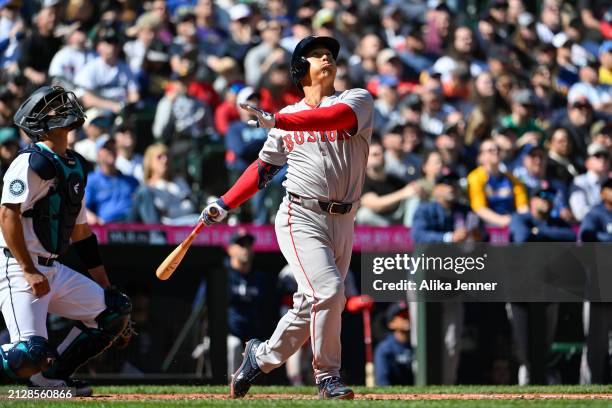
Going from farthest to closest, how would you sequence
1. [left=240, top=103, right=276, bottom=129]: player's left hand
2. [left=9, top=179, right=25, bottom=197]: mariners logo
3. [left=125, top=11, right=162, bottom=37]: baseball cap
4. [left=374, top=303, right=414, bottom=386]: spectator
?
[left=125, top=11, right=162, bottom=37]: baseball cap
[left=374, top=303, right=414, bottom=386]: spectator
[left=9, top=179, right=25, bottom=197]: mariners logo
[left=240, top=103, right=276, bottom=129]: player's left hand

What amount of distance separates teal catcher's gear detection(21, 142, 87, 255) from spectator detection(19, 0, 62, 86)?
6306mm

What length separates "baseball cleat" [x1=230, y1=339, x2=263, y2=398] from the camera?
24.2 feet

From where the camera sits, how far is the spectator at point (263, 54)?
553 inches

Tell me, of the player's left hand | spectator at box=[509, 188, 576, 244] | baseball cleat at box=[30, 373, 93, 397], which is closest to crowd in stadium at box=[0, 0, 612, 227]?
spectator at box=[509, 188, 576, 244]

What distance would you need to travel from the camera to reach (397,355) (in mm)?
11203

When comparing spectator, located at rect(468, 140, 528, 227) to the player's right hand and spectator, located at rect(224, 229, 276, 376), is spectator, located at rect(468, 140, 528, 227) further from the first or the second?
the player's right hand

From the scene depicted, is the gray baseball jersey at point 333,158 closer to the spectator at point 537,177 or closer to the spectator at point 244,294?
the spectator at point 244,294

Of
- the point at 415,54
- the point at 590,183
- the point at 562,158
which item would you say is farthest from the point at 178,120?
the point at 590,183

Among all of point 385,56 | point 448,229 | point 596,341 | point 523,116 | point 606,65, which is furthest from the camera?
point 606,65

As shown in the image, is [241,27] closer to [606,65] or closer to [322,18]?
[322,18]

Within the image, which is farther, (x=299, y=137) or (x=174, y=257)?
(x=174, y=257)

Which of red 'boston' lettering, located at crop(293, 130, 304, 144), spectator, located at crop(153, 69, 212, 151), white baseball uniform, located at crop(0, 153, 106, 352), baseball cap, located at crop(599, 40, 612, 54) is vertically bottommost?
white baseball uniform, located at crop(0, 153, 106, 352)

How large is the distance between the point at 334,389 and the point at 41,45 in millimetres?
7719

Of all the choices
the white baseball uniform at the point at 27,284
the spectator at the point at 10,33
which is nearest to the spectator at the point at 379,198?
the spectator at the point at 10,33
